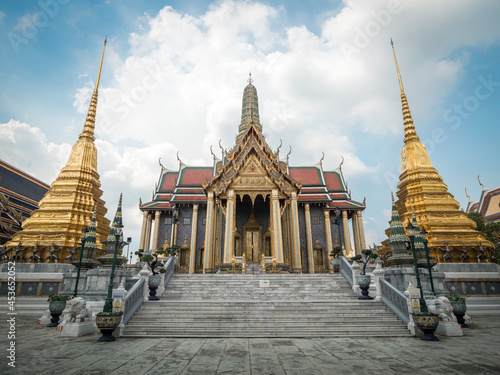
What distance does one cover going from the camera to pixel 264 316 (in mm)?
8492

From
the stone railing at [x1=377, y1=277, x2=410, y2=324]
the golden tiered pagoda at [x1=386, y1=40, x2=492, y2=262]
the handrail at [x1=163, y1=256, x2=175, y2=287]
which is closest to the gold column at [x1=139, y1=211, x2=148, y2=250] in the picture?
the handrail at [x1=163, y1=256, x2=175, y2=287]

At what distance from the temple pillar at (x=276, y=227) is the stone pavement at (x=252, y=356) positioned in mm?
10249

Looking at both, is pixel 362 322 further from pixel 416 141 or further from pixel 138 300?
pixel 416 141

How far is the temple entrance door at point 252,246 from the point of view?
20.3 meters

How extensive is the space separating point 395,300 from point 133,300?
8039 millimetres

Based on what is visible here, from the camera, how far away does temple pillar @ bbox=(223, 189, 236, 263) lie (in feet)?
55.9

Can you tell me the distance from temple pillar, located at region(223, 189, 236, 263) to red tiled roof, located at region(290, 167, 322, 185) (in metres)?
9.50

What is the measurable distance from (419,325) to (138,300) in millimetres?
8130

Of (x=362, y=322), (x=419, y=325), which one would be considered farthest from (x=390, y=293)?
(x=419, y=325)

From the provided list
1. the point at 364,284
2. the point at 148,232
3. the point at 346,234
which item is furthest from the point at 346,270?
the point at 148,232

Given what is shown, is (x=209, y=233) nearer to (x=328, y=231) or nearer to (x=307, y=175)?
(x=328, y=231)

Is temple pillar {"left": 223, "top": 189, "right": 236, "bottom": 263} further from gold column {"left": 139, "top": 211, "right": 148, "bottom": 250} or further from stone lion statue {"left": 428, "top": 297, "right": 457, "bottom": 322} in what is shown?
stone lion statue {"left": 428, "top": 297, "right": 457, "bottom": 322}

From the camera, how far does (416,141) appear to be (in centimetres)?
2169

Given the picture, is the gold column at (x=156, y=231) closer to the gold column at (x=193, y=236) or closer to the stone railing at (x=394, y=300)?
the gold column at (x=193, y=236)
